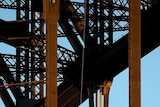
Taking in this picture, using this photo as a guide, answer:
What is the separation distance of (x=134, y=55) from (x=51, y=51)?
2.08m

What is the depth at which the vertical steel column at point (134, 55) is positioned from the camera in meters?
21.6

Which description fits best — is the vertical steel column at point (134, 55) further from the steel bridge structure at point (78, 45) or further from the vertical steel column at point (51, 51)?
the steel bridge structure at point (78, 45)

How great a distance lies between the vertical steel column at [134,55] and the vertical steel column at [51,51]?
1.87m

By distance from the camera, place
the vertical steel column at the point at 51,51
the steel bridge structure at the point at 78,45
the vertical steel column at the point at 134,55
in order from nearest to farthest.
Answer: the vertical steel column at the point at 51,51
the vertical steel column at the point at 134,55
the steel bridge structure at the point at 78,45

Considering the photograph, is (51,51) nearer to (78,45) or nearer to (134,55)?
(134,55)

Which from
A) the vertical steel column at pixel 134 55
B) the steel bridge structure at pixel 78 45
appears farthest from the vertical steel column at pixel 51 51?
the steel bridge structure at pixel 78 45

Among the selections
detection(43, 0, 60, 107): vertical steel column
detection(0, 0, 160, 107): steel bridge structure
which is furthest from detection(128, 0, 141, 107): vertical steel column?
detection(0, 0, 160, 107): steel bridge structure

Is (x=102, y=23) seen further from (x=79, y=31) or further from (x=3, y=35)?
(x=3, y=35)

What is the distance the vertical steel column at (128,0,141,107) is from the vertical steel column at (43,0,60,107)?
187 cm

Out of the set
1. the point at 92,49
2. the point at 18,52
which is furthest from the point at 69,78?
the point at 18,52

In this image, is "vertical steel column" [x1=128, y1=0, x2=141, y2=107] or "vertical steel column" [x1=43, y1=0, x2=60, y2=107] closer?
"vertical steel column" [x1=43, y1=0, x2=60, y2=107]

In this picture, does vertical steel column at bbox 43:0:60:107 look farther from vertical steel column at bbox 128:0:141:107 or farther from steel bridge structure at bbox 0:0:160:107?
steel bridge structure at bbox 0:0:160:107

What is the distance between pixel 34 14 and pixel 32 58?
3414 millimetres

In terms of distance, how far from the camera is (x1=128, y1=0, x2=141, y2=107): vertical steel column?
2158 cm
